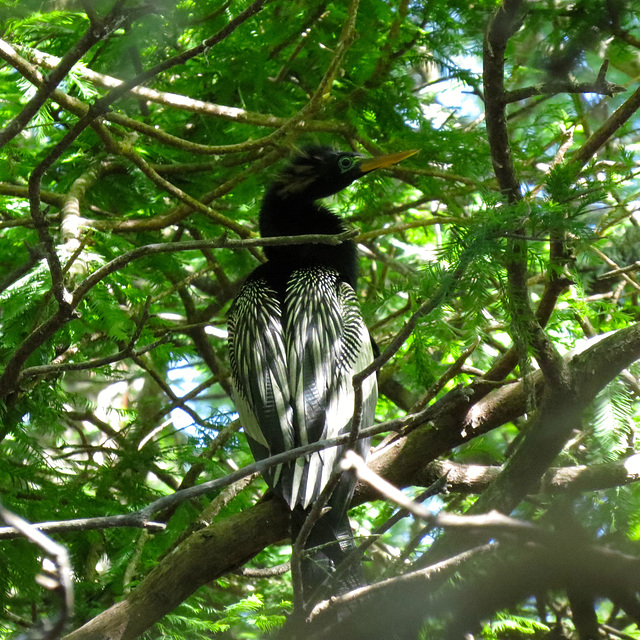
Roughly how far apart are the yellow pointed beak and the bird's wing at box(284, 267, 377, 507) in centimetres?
68

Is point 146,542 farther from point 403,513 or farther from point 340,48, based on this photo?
point 340,48

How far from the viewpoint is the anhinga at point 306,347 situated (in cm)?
342

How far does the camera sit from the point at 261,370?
3.82 meters

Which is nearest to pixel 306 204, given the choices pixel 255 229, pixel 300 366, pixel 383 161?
pixel 383 161

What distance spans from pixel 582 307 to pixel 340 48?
1.86 metres

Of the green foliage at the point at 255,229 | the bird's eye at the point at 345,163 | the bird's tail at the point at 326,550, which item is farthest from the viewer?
the bird's eye at the point at 345,163

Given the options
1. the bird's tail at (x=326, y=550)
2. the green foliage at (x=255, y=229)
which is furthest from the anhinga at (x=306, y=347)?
the green foliage at (x=255, y=229)

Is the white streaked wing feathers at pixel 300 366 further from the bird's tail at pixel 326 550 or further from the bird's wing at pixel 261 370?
the bird's tail at pixel 326 550

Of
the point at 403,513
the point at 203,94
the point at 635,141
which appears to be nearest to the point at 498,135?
the point at 403,513

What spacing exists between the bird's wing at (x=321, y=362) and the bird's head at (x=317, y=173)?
0.62m

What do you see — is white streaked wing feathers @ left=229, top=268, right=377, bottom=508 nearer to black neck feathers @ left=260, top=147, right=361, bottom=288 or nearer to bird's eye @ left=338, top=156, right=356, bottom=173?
black neck feathers @ left=260, top=147, right=361, bottom=288

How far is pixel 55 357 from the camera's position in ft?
12.6

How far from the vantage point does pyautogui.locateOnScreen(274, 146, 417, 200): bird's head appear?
4598 millimetres

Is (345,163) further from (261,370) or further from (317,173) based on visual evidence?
(261,370)
